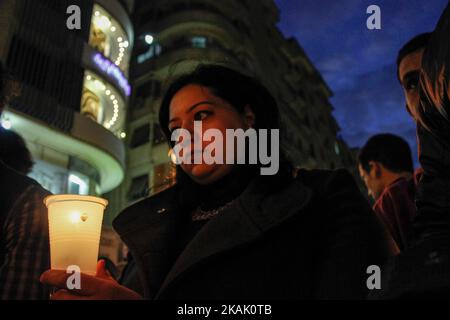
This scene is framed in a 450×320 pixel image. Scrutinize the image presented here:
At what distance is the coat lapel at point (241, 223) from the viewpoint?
1761 millimetres

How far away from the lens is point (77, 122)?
15.4 m

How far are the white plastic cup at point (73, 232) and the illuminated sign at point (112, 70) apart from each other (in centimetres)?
1671

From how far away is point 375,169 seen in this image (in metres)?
4.04

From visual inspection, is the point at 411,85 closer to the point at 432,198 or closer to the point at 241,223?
the point at 241,223

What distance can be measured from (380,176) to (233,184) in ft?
7.73

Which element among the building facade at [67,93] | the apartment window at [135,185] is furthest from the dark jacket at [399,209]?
the apartment window at [135,185]

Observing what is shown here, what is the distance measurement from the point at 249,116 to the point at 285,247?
0.93 meters

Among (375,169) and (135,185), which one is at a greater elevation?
(135,185)

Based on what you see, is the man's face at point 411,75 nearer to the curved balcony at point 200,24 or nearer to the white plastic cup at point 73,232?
the white plastic cup at point 73,232

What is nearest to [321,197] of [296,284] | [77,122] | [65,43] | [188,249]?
[296,284]

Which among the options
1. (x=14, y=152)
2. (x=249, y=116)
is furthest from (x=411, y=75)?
(x=14, y=152)

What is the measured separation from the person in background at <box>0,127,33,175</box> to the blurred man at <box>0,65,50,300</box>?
2.20ft

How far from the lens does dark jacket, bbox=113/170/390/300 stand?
5.31 feet
